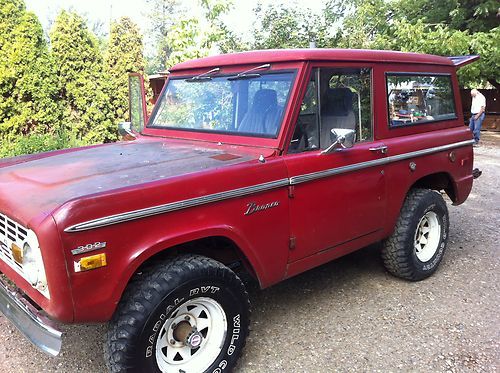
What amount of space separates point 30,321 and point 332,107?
2.42 metres

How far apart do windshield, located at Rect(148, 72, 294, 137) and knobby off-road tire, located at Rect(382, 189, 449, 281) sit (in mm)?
1631

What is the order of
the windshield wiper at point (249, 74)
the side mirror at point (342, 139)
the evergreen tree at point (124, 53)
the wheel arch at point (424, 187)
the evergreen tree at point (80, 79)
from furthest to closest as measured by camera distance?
the evergreen tree at point (124, 53), the evergreen tree at point (80, 79), the wheel arch at point (424, 187), the windshield wiper at point (249, 74), the side mirror at point (342, 139)

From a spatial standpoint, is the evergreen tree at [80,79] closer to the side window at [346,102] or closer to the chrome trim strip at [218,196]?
the side window at [346,102]

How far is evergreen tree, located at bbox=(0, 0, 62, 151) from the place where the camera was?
27.2ft

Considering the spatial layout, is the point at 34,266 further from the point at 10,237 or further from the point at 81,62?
the point at 81,62

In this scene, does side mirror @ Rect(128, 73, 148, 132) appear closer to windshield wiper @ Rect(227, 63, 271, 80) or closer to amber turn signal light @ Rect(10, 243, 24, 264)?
windshield wiper @ Rect(227, 63, 271, 80)

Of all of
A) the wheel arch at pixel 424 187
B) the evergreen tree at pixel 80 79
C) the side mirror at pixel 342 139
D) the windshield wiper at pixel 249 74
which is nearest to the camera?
the side mirror at pixel 342 139

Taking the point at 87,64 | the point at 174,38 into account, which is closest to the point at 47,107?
the point at 87,64

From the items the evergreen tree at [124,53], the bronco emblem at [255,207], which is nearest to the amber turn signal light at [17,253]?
the bronco emblem at [255,207]

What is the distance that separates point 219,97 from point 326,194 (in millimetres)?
1133

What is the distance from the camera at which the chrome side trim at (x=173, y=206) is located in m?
2.10

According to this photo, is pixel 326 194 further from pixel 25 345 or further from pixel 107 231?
pixel 25 345

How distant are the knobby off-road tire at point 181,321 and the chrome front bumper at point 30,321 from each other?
27cm

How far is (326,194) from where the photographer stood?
313cm
